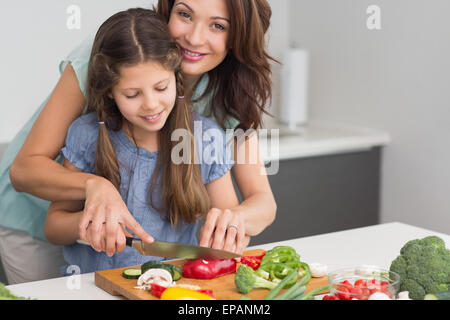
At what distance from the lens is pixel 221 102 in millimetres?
1697

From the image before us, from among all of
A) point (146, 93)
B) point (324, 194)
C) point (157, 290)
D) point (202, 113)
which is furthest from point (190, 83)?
point (324, 194)

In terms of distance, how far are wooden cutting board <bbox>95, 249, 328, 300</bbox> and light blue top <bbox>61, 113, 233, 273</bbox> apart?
0.93ft

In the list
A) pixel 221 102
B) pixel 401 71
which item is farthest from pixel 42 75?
pixel 401 71

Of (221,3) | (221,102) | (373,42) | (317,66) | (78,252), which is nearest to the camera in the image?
(221,3)

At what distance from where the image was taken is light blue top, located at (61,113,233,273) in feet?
5.07

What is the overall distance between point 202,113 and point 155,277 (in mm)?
628

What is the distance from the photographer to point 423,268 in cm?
116

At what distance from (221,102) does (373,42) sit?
4.27 ft

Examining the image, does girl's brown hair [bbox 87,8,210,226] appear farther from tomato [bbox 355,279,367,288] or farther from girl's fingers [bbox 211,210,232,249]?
tomato [bbox 355,279,367,288]

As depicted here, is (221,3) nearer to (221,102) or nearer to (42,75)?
(221,102)

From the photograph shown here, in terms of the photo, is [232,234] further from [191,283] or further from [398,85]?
[398,85]

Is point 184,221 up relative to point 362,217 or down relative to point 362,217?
up

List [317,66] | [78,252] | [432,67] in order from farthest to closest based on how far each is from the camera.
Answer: [317,66], [432,67], [78,252]

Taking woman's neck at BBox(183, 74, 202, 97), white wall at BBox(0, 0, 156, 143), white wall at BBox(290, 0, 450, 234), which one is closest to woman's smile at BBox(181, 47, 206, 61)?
woman's neck at BBox(183, 74, 202, 97)
